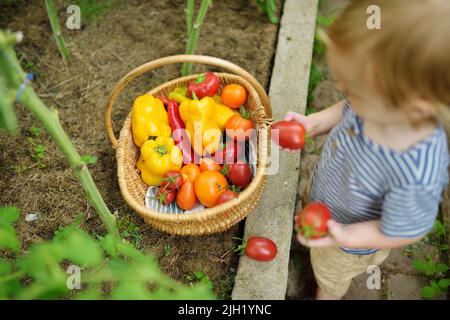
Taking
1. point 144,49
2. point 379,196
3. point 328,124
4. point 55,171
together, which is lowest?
point 55,171

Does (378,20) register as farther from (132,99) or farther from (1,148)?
(1,148)

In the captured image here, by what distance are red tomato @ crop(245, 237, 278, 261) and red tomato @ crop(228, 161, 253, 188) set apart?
265 mm

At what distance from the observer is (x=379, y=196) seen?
144 centimetres

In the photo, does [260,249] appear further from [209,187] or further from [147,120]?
[147,120]

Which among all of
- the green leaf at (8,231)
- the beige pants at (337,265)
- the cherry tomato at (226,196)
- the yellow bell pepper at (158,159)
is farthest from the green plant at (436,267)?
the green leaf at (8,231)

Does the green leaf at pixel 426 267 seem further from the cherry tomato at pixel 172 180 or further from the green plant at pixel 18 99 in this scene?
the green plant at pixel 18 99

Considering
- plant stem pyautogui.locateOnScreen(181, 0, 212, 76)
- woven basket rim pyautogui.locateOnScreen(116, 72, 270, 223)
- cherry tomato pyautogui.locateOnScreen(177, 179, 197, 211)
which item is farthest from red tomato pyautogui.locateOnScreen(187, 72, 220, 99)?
cherry tomato pyautogui.locateOnScreen(177, 179, 197, 211)

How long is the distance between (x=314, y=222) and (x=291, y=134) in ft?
1.13

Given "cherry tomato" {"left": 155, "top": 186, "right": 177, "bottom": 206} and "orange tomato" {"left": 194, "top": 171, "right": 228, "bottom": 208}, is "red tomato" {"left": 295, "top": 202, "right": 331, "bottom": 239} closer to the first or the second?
"orange tomato" {"left": 194, "top": 171, "right": 228, "bottom": 208}

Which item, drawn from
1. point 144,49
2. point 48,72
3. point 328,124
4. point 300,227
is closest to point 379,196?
point 300,227

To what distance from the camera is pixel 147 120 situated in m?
2.07

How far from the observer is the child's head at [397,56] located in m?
1.04

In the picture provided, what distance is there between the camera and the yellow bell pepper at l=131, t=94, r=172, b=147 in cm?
207

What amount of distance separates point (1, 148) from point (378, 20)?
201 cm
